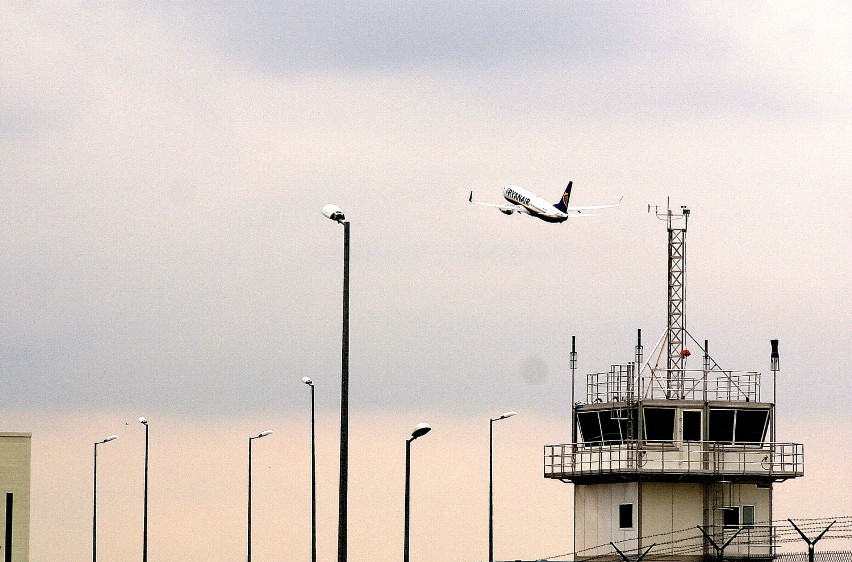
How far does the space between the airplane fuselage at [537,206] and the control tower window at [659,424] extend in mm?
40442

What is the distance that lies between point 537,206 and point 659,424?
137 feet

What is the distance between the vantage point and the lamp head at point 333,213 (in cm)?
4688

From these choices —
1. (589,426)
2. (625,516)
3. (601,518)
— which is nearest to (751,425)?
(625,516)

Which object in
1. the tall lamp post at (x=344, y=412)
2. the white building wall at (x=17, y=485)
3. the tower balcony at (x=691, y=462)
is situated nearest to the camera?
the tall lamp post at (x=344, y=412)

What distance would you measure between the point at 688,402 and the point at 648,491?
12.4 ft

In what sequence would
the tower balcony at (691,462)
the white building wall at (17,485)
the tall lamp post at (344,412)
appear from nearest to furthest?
the tall lamp post at (344,412) < the tower balcony at (691,462) < the white building wall at (17,485)

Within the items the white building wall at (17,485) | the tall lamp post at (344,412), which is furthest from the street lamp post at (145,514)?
the tall lamp post at (344,412)

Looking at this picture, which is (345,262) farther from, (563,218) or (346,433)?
(563,218)

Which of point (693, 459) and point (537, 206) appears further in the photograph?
point (537, 206)

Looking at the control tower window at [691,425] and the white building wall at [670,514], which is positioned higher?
the control tower window at [691,425]

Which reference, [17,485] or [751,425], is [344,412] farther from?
[17,485]

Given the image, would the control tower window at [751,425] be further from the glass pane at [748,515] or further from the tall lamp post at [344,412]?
the tall lamp post at [344,412]

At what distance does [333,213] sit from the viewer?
154 feet

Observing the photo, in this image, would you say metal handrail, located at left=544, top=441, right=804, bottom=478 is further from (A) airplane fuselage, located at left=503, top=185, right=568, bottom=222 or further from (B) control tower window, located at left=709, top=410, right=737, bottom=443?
(A) airplane fuselage, located at left=503, top=185, right=568, bottom=222
